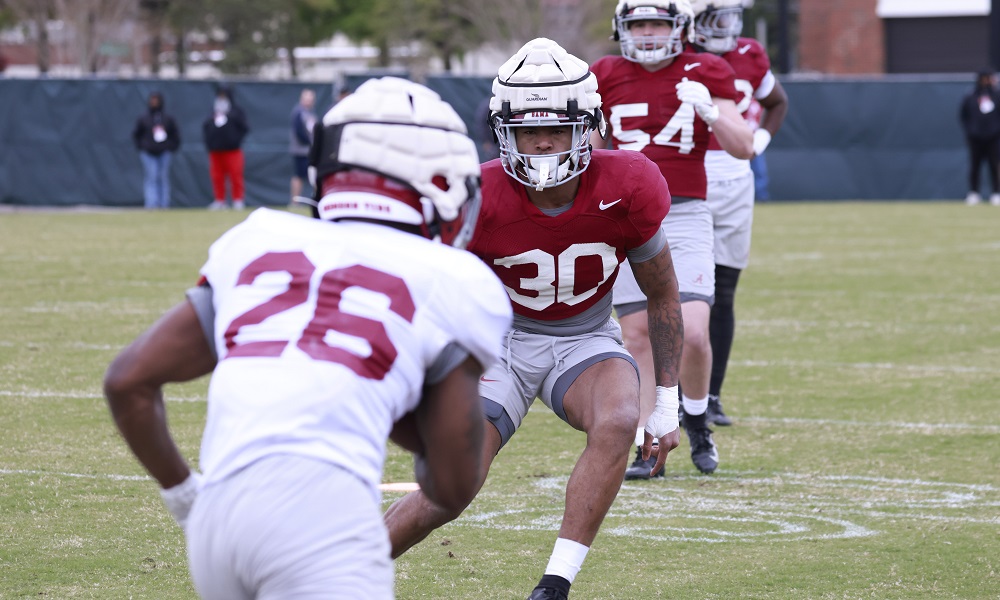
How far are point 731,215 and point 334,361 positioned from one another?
15.3 feet

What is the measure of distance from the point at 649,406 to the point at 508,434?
1.91 metres

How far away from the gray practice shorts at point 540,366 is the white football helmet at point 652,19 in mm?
1936

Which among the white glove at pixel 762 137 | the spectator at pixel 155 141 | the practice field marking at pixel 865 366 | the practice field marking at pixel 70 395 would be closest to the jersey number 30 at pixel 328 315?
the practice field marking at pixel 70 395

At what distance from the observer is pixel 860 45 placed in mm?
43250

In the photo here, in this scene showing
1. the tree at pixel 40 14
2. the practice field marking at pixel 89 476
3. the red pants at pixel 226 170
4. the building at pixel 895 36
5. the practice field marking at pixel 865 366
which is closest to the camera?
the practice field marking at pixel 89 476

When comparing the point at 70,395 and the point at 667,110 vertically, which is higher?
the point at 667,110

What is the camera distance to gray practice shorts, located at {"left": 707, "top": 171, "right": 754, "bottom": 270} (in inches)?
269

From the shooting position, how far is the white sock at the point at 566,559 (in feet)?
12.8

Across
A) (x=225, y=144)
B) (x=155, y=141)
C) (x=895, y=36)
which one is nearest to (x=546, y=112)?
(x=225, y=144)

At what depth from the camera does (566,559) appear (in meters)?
A: 3.92

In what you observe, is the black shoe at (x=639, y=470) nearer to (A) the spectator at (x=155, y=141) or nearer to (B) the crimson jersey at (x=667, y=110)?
(B) the crimson jersey at (x=667, y=110)

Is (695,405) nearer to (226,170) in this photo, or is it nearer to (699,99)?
(699,99)

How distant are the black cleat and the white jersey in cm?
348

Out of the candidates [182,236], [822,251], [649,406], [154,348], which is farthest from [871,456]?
[182,236]
